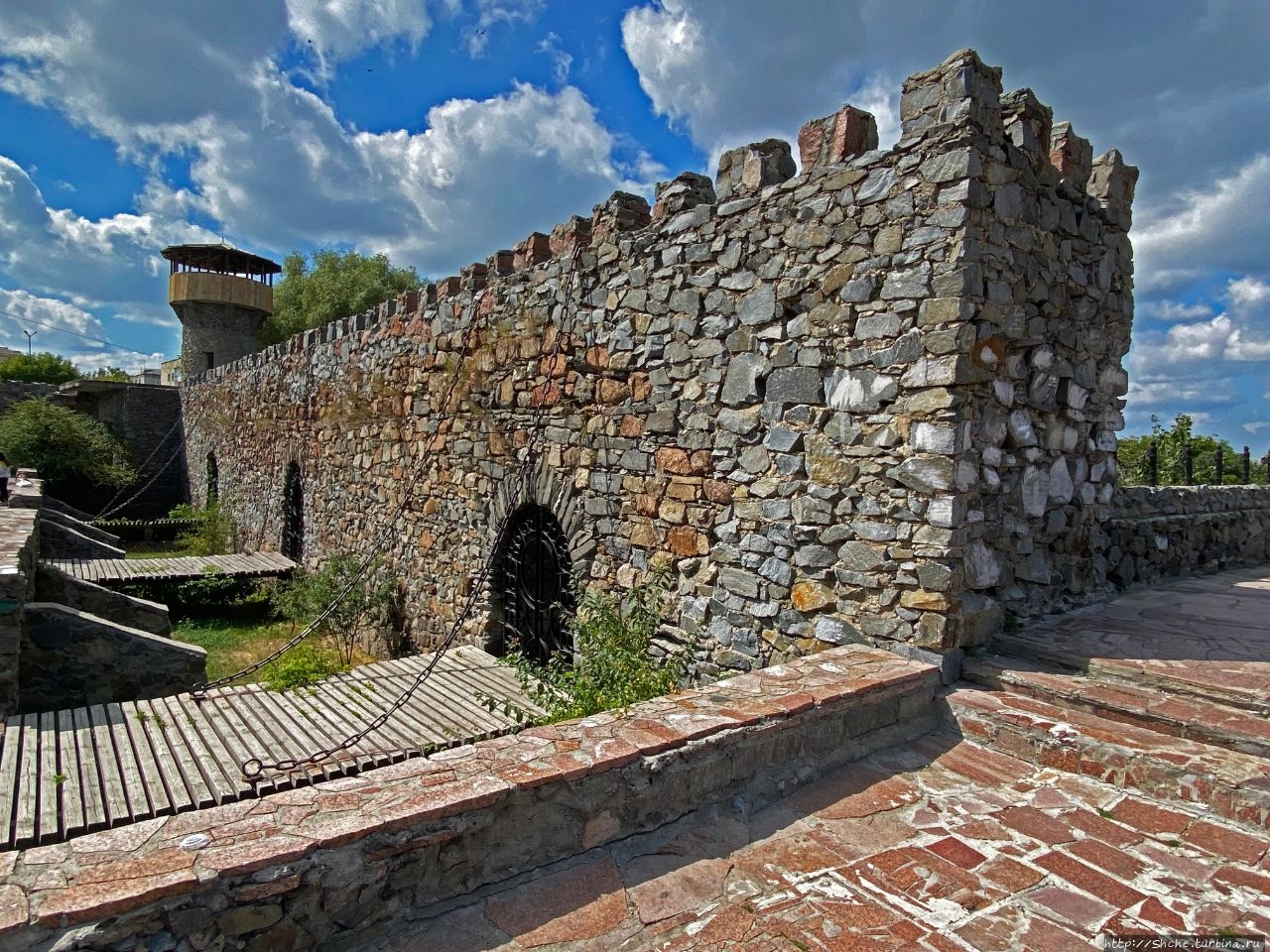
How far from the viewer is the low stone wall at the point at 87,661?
5.61 metres

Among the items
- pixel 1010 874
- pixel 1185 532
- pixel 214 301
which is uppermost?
pixel 214 301

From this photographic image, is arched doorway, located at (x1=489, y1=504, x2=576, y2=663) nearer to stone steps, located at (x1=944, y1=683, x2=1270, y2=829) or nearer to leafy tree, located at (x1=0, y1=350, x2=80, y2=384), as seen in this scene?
stone steps, located at (x1=944, y1=683, x2=1270, y2=829)

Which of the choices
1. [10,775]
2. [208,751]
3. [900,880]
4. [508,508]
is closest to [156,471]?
[508,508]

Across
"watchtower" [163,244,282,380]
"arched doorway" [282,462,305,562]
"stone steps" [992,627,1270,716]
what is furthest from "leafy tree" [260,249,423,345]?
"stone steps" [992,627,1270,716]

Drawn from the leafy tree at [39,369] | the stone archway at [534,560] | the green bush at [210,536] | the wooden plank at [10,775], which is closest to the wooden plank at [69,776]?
the wooden plank at [10,775]

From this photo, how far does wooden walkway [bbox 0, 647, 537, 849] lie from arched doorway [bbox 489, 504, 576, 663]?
558 mm

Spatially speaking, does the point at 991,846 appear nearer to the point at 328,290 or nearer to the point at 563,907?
the point at 563,907

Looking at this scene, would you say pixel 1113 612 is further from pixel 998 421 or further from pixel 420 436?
pixel 420 436

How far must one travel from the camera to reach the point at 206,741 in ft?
14.0

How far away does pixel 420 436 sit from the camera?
26.5 ft

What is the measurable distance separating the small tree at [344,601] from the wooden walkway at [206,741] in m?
2.42

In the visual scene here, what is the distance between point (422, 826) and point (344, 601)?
271 inches

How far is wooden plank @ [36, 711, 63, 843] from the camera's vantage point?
304 cm

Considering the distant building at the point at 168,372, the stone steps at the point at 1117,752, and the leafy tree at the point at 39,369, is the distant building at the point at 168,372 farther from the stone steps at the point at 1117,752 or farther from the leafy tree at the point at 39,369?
the stone steps at the point at 1117,752
